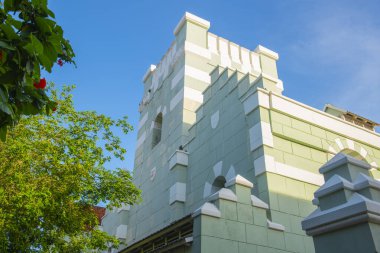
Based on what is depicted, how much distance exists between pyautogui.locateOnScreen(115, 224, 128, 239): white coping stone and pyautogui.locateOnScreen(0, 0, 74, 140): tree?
15.6 metres

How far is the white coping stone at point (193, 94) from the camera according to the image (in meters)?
17.4

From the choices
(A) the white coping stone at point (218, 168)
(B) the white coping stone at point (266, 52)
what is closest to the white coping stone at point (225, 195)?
(A) the white coping stone at point (218, 168)

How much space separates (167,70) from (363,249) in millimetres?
17286

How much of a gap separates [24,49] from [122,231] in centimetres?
1631

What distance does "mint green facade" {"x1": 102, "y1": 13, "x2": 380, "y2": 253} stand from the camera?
8.96 meters

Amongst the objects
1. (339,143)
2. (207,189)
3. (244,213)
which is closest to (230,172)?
(207,189)

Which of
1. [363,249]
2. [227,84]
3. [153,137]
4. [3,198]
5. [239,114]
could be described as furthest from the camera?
[153,137]

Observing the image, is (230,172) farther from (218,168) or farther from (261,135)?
(261,135)

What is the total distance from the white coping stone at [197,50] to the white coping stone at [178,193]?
751cm

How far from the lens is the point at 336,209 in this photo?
15.9ft

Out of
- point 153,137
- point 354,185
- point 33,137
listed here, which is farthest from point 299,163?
point 153,137

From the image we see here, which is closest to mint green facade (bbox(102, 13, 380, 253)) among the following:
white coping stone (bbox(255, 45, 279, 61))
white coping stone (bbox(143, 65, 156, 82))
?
white coping stone (bbox(255, 45, 279, 61))

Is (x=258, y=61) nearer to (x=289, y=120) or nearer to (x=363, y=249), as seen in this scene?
(x=289, y=120)

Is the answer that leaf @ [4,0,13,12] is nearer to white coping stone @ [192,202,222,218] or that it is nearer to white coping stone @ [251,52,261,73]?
white coping stone @ [192,202,222,218]
